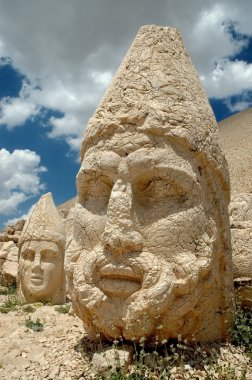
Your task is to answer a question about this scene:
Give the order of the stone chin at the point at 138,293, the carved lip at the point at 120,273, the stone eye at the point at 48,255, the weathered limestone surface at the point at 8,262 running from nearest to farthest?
the stone chin at the point at 138,293, the carved lip at the point at 120,273, the stone eye at the point at 48,255, the weathered limestone surface at the point at 8,262

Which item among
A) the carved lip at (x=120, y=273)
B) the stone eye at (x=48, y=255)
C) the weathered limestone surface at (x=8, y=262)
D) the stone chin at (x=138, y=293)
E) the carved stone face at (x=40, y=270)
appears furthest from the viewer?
the weathered limestone surface at (x=8, y=262)

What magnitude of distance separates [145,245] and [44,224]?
5.54m

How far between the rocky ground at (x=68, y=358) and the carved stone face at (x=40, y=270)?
2893 millimetres

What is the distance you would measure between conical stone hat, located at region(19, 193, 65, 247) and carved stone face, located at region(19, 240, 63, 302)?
0.42 feet

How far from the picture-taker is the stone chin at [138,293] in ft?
12.7

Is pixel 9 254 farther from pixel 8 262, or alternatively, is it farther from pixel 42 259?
pixel 42 259

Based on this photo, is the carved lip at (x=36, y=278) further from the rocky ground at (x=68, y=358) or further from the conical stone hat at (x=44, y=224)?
the rocky ground at (x=68, y=358)

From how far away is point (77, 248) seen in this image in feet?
14.7

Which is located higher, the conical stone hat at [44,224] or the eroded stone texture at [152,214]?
the conical stone hat at [44,224]

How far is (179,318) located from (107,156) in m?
1.69

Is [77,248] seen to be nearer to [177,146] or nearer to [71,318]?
[177,146]

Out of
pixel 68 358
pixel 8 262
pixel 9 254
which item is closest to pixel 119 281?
pixel 68 358

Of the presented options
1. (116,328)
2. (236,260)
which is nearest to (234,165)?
(236,260)


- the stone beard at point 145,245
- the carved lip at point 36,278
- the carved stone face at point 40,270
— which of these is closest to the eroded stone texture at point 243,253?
the stone beard at point 145,245
